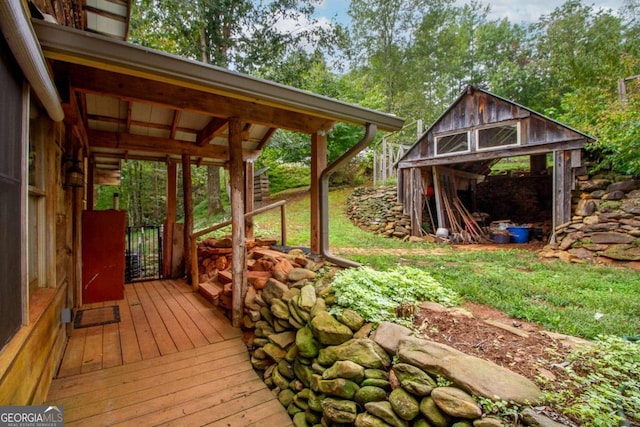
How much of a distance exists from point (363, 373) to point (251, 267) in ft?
7.51

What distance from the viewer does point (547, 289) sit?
313 cm

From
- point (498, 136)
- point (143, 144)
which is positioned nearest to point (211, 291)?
point (143, 144)

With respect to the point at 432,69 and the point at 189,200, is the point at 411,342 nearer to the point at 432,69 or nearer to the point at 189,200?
the point at 189,200

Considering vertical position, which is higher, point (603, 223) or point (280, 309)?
point (603, 223)

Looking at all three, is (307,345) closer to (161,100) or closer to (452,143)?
(161,100)

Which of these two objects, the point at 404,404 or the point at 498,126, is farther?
the point at 498,126

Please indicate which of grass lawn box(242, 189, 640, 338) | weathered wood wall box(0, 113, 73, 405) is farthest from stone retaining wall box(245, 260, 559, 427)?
weathered wood wall box(0, 113, 73, 405)

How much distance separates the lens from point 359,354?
190 centimetres

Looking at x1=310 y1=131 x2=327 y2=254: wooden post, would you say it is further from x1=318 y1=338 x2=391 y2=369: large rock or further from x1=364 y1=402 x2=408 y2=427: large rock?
x1=364 y1=402 x2=408 y2=427: large rock

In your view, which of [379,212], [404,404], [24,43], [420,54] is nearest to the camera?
[24,43]

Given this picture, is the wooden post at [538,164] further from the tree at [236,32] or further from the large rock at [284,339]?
the large rock at [284,339]

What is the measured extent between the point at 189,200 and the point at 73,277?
1942 millimetres

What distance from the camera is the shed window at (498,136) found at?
6.91 metres

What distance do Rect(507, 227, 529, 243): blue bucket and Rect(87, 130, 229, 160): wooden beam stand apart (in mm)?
8193
